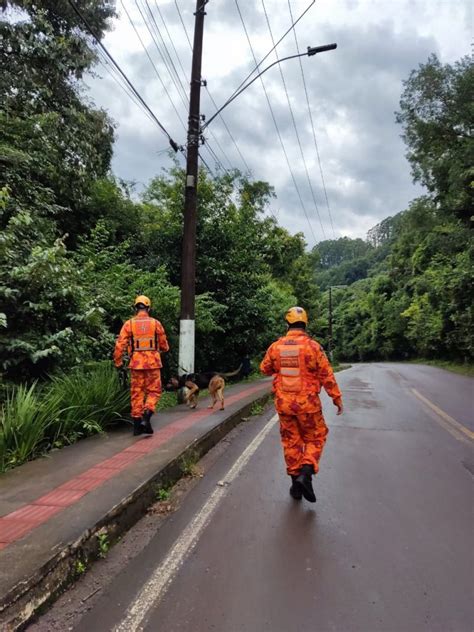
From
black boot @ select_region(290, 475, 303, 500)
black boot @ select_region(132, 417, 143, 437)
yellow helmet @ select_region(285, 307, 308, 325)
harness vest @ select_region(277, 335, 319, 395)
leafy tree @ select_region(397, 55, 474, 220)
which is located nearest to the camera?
black boot @ select_region(290, 475, 303, 500)

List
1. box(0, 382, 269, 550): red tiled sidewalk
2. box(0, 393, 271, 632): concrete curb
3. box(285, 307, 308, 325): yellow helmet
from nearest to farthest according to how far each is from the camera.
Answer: box(0, 393, 271, 632): concrete curb, box(0, 382, 269, 550): red tiled sidewalk, box(285, 307, 308, 325): yellow helmet

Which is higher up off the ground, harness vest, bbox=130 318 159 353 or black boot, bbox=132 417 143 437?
harness vest, bbox=130 318 159 353

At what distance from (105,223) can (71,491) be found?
11.7 meters

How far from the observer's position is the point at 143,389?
6.61 m

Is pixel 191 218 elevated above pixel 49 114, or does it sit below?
below

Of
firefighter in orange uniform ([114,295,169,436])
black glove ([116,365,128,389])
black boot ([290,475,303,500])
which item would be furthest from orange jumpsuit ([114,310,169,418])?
black boot ([290,475,303,500])

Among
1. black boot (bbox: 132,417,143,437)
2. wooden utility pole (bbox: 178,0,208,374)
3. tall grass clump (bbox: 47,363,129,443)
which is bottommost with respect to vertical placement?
black boot (bbox: 132,417,143,437)

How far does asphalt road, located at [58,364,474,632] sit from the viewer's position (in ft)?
9.01

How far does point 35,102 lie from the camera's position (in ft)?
42.7

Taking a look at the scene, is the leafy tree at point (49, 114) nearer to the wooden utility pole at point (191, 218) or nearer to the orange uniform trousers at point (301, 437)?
Result: the wooden utility pole at point (191, 218)

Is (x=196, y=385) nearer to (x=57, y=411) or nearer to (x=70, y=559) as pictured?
(x=57, y=411)

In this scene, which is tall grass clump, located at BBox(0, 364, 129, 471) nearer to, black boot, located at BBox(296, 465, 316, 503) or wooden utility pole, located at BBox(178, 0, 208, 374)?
wooden utility pole, located at BBox(178, 0, 208, 374)

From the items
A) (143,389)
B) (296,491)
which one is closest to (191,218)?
(143,389)

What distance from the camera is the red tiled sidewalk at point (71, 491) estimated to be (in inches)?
141
